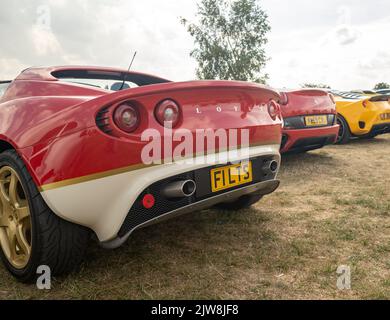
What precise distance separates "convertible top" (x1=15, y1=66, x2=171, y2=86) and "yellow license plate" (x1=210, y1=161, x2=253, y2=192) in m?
1.16

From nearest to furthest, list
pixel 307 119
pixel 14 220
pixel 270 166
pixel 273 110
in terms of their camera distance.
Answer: pixel 14 220 → pixel 270 166 → pixel 273 110 → pixel 307 119

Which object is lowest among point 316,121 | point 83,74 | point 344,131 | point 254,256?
point 254,256

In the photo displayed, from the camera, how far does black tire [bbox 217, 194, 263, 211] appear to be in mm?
3172

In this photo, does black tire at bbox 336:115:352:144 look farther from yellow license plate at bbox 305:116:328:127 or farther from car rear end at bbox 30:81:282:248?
car rear end at bbox 30:81:282:248

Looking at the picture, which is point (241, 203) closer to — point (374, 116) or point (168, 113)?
point (168, 113)

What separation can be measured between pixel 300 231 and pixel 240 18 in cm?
2979

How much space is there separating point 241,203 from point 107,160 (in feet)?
5.42

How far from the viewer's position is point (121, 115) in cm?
187

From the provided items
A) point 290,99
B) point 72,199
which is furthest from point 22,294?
point 290,99

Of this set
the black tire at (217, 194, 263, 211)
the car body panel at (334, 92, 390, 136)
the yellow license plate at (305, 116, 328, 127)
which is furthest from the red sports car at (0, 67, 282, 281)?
the car body panel at (334, 92, 390, 136)

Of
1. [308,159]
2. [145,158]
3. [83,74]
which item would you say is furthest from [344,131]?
[145,158]

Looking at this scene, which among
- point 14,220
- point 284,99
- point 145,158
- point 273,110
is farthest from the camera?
point 284,99

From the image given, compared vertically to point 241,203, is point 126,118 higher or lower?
Answer: higher

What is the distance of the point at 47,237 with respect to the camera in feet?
6.30
